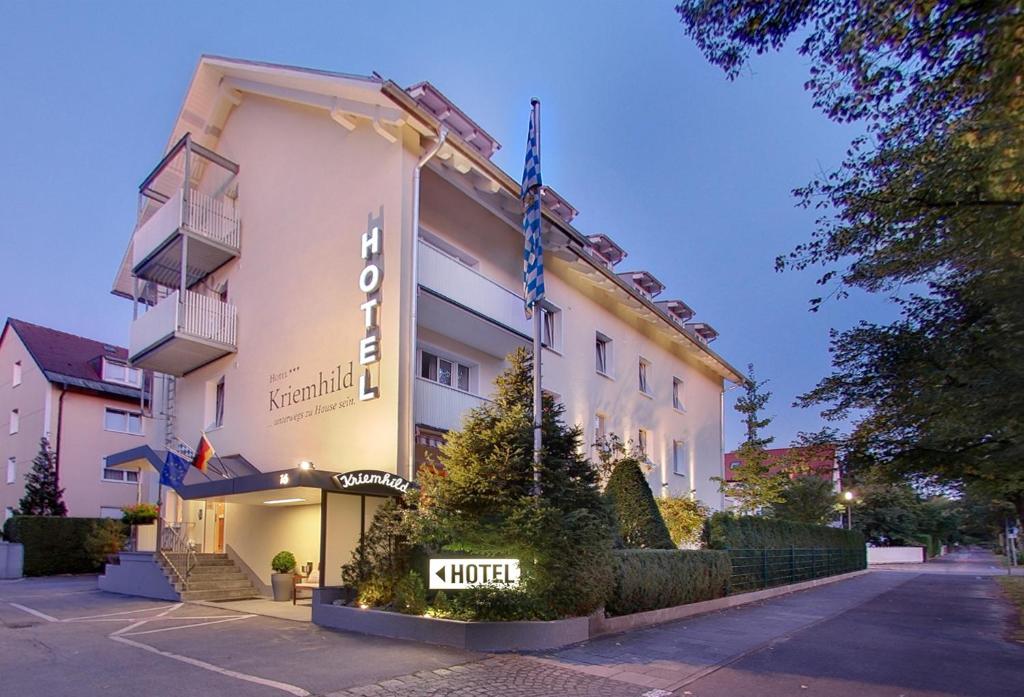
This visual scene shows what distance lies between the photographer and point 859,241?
10.0 m

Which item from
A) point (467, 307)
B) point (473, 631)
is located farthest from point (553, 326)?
point (473, 631)

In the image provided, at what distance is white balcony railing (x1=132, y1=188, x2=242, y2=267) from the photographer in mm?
18500

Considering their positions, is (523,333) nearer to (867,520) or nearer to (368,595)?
(368,595)

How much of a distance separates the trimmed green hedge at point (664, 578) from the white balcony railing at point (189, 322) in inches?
459

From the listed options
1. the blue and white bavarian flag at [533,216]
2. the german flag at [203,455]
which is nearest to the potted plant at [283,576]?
the german flag at [203,455]

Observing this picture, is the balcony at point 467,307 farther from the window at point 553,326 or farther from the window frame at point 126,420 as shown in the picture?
the window frame at point 126,420

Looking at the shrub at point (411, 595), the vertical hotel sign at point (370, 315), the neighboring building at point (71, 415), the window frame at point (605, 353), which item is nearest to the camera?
the shrub at point (411, 595)

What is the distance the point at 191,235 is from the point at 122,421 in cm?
1706

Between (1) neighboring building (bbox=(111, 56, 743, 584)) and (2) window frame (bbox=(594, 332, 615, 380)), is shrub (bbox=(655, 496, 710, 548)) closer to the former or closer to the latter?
(1) neighboring building (bbox=(111, 56, 743, 584))

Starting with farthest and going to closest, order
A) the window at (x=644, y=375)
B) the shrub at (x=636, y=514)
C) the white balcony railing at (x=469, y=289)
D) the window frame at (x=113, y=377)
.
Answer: the window frame at (x=113, y=377), the window at (x=644, y=375), the shrub at (x=636, y=514), the white balcony railing at (x=469, y=289)

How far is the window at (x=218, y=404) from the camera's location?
752 inches

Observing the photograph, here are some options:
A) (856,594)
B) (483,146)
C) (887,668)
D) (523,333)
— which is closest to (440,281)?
Answer: (523,333)

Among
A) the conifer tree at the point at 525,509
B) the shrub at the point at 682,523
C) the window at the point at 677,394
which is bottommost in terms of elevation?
the shrub at the point at 682,523

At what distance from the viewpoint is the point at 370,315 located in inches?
558
